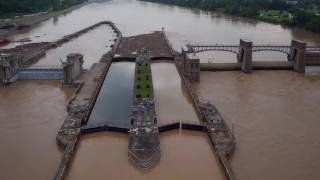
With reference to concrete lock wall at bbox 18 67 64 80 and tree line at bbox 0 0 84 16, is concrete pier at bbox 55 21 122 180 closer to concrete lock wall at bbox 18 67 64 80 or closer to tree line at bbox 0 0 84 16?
concrete lock wall at bbox 18 67 64 80

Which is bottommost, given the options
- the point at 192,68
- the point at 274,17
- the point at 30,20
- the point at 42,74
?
the point at 42,74

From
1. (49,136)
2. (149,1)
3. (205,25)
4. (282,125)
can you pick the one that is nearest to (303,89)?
(282,125)

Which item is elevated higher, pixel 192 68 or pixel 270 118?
pixel 192 68

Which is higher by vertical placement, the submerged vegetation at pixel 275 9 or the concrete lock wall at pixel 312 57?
the submerged vegetation at pixel 275 9

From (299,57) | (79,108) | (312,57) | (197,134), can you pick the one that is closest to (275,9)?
(312,57)

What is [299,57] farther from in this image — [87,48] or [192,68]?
[87,48]

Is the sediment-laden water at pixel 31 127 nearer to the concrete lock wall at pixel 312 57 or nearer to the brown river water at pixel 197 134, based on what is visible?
the brown river water at pixel 197 134

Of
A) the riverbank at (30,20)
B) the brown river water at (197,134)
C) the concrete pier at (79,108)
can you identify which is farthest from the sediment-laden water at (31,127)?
the riverbank at (30,20)

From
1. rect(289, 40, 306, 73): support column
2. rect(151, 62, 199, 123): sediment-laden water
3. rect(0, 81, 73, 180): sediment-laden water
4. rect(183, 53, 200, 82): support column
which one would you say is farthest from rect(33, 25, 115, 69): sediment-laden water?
rect(289, 40, 306, 73): support column
